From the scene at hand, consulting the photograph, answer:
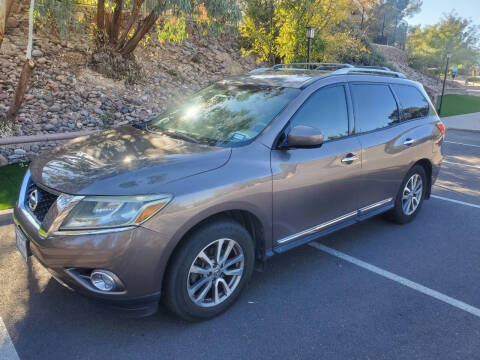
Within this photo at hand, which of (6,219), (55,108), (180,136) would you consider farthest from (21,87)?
(180,136)

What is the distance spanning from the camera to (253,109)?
363cm

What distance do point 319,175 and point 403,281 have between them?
1290 mm

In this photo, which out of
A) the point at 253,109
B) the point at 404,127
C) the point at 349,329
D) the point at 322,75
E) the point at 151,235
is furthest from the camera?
the point at 404,127

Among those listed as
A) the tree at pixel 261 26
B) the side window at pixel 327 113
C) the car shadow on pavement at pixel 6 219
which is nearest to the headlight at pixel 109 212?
the side window at pixel 327 113

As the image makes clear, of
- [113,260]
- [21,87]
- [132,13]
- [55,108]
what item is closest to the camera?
[113,260]

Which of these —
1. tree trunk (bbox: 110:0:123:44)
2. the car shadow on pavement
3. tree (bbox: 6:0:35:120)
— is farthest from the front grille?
tree trunk (bbox: 110:0:123:44)

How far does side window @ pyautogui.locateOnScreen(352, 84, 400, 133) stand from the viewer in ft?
13.4

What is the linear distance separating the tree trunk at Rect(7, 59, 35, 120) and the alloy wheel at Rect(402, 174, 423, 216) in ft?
22.9

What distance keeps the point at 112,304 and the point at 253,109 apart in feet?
6.56

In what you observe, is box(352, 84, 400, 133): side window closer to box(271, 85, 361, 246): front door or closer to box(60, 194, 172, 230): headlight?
box(271, 85, 361, 246): front door

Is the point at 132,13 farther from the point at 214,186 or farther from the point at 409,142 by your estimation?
the point at 214,186

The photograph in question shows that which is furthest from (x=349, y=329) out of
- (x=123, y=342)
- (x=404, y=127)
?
(x=404, y=127)

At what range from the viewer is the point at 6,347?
8.84 feet

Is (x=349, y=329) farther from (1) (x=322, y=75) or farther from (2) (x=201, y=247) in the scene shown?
(1) (x=322, y=75)
